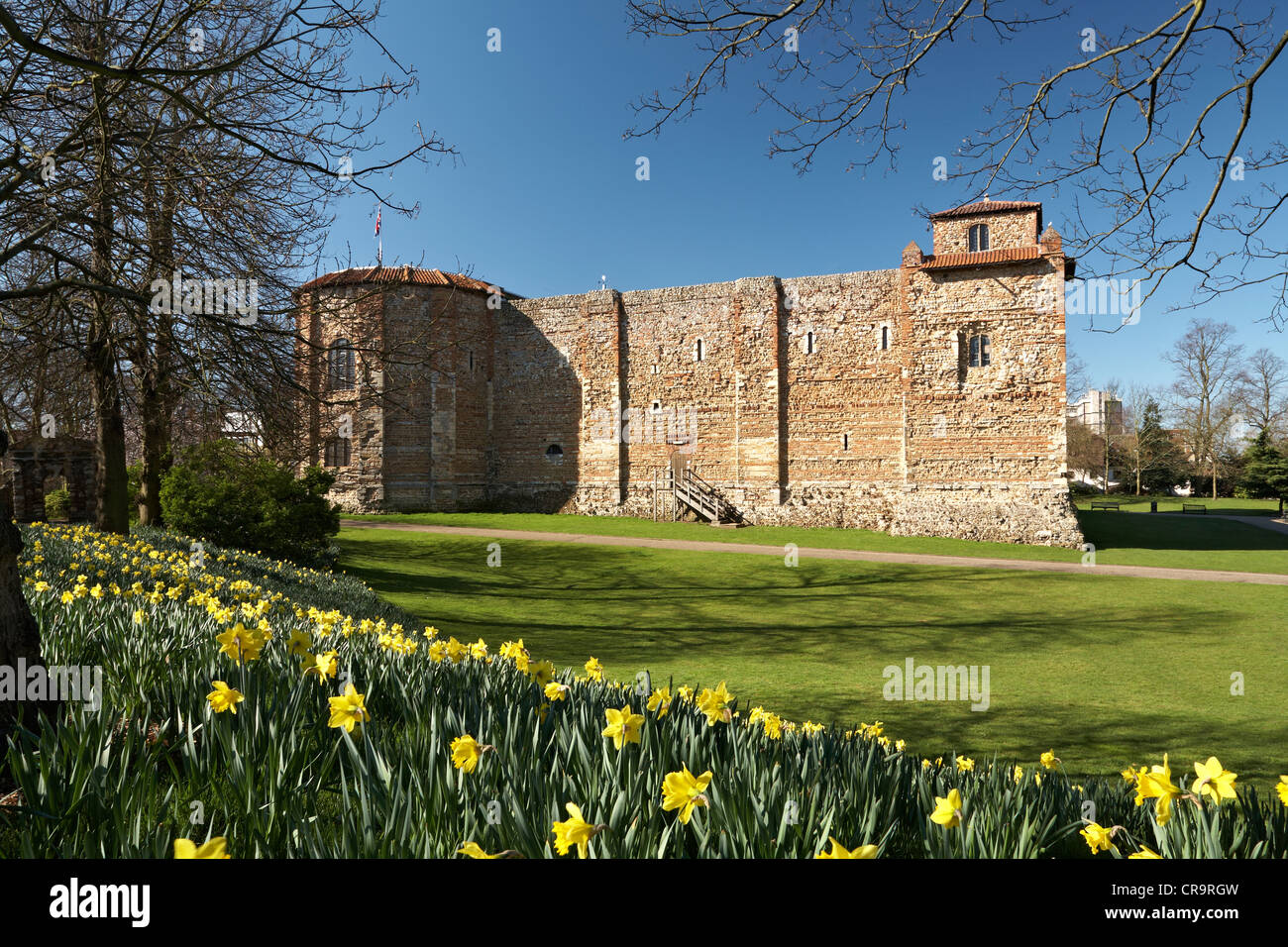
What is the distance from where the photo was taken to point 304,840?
178 centimetres

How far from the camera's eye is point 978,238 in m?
23.3

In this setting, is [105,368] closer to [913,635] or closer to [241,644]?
[241,644]

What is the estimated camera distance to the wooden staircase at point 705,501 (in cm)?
2641

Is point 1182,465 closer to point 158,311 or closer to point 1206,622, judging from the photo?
point 1206,622

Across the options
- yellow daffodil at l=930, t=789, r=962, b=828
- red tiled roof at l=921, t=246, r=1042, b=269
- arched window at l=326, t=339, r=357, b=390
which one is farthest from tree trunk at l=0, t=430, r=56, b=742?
red tiled roof at l=921, t=246, r=1042, b=269

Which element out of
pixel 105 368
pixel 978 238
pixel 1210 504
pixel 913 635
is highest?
pixel 978 238

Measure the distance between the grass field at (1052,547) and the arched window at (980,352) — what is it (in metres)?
5.96

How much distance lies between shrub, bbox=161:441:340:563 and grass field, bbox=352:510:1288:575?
32.9ft

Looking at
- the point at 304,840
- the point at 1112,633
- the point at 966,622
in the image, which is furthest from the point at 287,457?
the point at 1112,633

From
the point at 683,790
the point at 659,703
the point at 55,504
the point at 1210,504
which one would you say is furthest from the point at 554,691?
the point at 1210,504

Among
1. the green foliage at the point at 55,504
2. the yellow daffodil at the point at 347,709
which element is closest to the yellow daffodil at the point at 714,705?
the yellow daffodil at the point at 347,709

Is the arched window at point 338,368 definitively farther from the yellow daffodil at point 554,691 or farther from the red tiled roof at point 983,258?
the red tiled roof at point 983,258

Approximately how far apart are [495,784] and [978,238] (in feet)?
84.4

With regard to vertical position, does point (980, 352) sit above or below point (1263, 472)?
above
